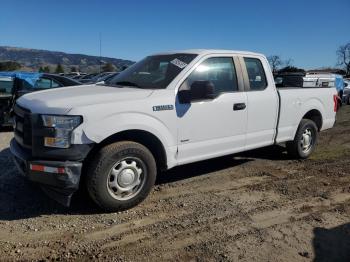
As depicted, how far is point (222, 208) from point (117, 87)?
2.07m

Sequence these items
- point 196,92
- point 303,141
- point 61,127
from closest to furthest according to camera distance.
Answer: point 61,127, point 196,92, point 303,141

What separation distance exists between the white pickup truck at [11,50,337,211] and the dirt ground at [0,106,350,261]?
14.0 inches

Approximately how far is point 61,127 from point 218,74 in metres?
2.43

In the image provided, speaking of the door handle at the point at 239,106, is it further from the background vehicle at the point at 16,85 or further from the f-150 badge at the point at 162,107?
the background vehicle at the point at 16,85

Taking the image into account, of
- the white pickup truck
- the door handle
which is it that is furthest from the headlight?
the door handle

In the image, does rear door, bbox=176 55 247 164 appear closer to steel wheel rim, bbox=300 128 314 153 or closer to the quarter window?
the quarter window

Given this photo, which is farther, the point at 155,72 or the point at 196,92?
the point at 155,72

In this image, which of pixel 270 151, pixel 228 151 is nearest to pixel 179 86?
pixel 228 151

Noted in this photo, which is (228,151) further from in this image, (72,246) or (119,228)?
(72,246)

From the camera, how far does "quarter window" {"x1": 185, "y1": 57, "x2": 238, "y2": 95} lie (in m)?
5.17

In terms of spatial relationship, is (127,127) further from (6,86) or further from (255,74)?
(6,86)

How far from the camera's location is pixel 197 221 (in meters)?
4.30

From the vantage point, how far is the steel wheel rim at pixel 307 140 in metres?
7.16

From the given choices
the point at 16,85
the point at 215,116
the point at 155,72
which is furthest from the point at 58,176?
the point at 16,85
